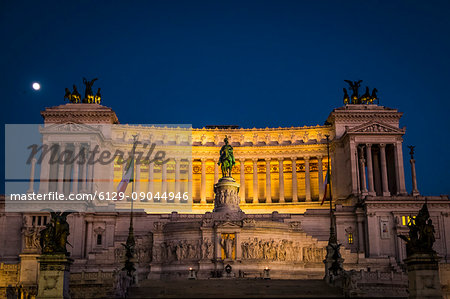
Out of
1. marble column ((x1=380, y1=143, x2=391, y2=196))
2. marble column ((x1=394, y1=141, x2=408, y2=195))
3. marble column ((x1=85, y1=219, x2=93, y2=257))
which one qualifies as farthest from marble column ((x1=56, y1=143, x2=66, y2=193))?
marble column ((x1=394, y1=141, x2=408, y2=195))

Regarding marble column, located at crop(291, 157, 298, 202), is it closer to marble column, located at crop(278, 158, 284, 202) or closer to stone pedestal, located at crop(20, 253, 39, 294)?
marble column, located at crop(278, 158, 284, 202)

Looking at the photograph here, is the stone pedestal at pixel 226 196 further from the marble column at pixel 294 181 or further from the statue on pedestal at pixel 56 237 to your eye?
the statue on pedestal at pixel 56 237

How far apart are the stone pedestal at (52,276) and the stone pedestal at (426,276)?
23.3 m

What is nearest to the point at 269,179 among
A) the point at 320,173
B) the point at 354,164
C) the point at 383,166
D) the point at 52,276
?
the point at 320,173

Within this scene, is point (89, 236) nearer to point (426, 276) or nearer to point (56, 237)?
point (56, 237)

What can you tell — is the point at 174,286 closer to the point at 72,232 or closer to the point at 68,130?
the point at 72,232

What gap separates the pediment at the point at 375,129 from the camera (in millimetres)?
87188

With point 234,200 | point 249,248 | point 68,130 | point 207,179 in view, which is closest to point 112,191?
point 68,130

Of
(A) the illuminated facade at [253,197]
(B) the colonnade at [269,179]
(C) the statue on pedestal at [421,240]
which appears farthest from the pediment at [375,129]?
(C) the statue on pedestal at [421,240]

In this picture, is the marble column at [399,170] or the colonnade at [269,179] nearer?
the marble column at [399,170]

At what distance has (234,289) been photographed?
39812 mm

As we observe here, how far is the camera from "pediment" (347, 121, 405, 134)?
8719 cm

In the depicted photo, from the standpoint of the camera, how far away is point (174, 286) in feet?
135

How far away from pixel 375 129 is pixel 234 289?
54.5 m
